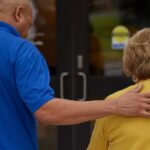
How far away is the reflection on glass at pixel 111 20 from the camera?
5094 mm

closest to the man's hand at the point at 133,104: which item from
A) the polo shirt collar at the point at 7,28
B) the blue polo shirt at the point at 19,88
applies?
the blue polo shirt at the point at 19,88

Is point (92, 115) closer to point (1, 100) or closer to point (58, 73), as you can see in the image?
point (1, 100)

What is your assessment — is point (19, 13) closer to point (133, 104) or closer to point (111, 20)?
point (133, 104)

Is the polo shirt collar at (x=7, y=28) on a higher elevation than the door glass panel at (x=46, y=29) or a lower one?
higher

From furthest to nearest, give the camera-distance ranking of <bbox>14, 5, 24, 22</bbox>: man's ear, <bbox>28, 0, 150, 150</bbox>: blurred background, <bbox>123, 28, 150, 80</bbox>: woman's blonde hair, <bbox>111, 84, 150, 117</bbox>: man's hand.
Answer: <bbox>28, 0, 150, 150</bbox>: blurred background < <bbox>14, 5, 24, 22</bbox>: man's ear < <bbox>123, 28, 150, 80</bbox>: woman's blonde hair < <bbox>111, 84, 150, 117</bbox>: man's hand

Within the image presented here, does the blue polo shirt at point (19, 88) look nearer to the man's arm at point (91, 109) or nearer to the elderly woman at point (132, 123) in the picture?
the man's arm at point (91, 109)

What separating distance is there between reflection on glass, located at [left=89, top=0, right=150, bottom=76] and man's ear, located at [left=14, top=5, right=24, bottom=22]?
2622mm

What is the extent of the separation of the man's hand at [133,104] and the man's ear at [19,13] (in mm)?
581

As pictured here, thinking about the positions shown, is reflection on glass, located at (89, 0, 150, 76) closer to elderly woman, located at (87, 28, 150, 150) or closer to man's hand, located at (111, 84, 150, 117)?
elderly woman, located at (87, 28, 150, 150)

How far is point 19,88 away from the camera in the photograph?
93.0 inches

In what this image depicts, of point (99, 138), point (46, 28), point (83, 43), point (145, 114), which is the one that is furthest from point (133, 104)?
point (46, 28)

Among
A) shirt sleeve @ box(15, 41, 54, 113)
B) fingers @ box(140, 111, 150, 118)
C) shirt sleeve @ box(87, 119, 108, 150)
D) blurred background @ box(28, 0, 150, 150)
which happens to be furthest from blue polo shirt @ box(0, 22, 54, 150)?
blurred background @ box(28, 0, 150, 150)

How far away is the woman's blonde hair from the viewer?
2.40 meters

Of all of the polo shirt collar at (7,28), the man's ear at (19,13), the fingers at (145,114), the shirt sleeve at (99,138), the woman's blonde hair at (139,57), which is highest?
the man's ear at (19,13)
